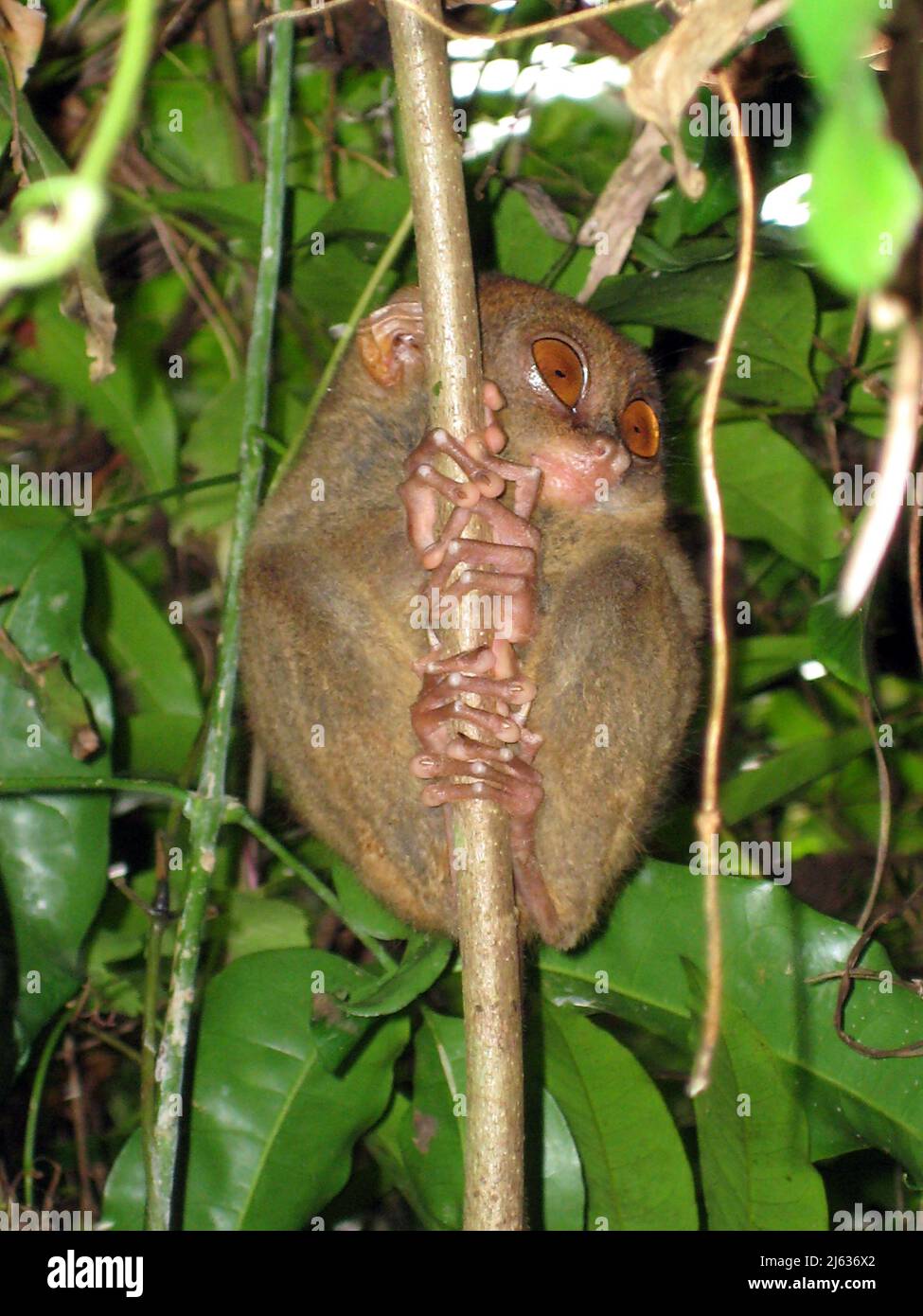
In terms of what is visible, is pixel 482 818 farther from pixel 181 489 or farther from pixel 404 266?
pixel 404 266

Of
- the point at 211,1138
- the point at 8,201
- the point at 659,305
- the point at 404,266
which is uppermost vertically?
the point at 8,201

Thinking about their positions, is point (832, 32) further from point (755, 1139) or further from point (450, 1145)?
point (450, 1145)

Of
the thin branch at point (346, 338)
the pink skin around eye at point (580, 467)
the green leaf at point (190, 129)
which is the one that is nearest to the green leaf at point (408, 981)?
the pink skin around eye at point (580, 467)

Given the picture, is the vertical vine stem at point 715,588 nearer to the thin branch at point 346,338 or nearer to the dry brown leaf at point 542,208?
the thin branch at point 346,338

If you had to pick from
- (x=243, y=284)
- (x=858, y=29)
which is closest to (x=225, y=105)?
(x=243, y=284)

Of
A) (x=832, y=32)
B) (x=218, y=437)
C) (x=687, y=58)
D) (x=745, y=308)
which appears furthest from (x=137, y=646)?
(x=832, y=32)

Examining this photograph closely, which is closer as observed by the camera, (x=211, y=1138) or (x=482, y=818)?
(x=482, y=818)
